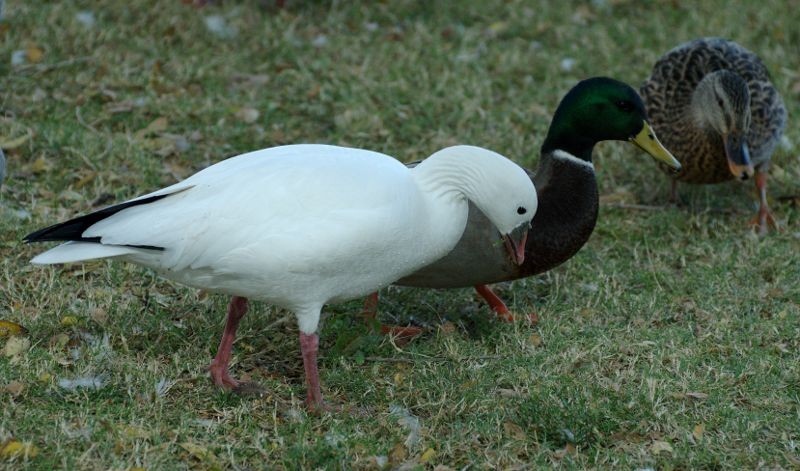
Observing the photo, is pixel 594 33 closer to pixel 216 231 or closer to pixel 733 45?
pixel 733 45

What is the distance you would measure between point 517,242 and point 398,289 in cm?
112

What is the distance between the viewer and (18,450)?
3.19 metres

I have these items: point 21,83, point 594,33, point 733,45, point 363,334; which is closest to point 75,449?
point 363,334

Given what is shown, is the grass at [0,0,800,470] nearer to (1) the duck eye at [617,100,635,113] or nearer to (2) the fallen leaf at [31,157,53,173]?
(2) the fallen leaf at [31,157,53,173]

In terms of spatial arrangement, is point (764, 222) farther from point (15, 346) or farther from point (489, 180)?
point (15, 346)

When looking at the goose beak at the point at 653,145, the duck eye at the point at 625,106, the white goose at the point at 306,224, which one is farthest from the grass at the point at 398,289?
the duck eye at the point at 625,106

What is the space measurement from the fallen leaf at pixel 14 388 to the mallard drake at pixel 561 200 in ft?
5.01

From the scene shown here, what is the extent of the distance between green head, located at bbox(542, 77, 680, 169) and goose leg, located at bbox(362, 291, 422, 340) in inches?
40.5

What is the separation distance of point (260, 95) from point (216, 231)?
3140 millimetres

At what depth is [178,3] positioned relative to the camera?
24.4ft

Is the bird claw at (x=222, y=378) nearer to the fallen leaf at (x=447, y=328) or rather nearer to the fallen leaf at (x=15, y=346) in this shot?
the fallen leaf at (x=15, y=346)

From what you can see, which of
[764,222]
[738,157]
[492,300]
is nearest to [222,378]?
[492,300]

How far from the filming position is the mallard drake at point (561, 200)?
425 cm

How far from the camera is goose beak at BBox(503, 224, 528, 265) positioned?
384 centimetres
